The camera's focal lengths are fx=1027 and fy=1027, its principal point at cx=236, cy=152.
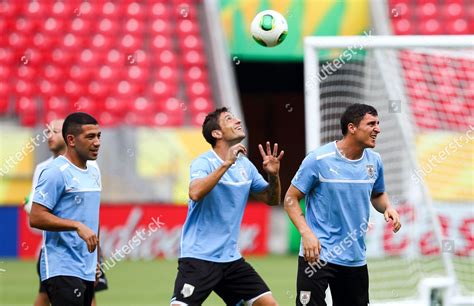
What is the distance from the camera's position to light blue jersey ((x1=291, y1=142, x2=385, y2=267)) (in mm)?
7309

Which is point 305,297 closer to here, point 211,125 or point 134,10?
point 211,125

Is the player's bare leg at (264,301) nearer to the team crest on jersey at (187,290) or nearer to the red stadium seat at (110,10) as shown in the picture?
the team crest on jersey at (187,290)

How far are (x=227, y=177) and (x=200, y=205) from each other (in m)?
0.28

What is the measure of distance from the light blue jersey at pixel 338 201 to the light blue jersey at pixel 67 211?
58.1 inches

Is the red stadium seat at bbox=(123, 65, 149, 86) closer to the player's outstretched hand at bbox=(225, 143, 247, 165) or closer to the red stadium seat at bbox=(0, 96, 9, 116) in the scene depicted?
the red stadium seat at bbox=(0, 96, 9, 116)

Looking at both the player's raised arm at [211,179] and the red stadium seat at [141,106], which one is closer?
the player's raised arm at [211,179]

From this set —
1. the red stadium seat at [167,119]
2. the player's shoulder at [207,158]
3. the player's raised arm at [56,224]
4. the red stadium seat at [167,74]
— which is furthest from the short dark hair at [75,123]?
the red stadium seat at [167,74]

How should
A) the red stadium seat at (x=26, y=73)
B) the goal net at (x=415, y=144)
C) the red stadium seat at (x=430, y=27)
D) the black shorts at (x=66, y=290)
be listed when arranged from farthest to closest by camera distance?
the red stadium seat at (x=430, y=27), the red stadium seat at (x=26, y=73), the goal net at (x=415, y=144), the black shorts at (x=66, y=290)

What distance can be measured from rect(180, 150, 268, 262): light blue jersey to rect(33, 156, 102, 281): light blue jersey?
0.68 meters

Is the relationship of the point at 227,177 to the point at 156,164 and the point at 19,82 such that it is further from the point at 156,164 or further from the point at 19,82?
the point at 19,82

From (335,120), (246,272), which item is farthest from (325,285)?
(335,120)

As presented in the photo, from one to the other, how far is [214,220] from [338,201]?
0.89 metres

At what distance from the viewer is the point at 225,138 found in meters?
7.41

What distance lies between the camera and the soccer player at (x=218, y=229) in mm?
7164
